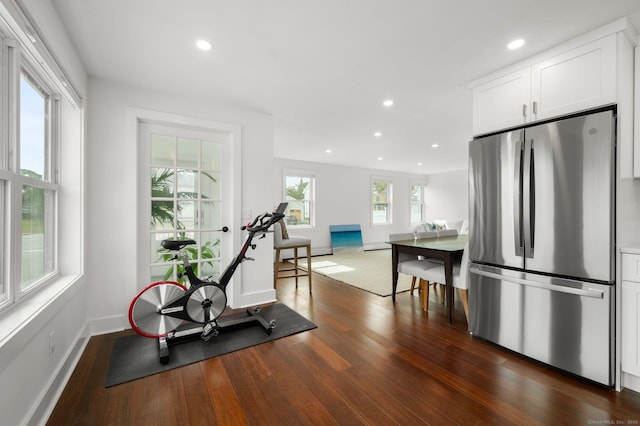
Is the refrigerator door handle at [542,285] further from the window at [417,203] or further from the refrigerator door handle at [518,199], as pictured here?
the window at [417,203]

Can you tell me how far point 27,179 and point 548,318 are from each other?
3652mm

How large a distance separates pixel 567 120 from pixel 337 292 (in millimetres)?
3102

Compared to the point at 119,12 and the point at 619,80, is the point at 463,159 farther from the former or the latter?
the point at 119,12

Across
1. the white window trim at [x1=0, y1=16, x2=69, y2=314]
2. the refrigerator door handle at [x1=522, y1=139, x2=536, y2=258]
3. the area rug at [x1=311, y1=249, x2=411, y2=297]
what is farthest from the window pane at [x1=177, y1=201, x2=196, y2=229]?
the refrigerator door handle at [x1=522, y1=139, x2=536, y2=258]

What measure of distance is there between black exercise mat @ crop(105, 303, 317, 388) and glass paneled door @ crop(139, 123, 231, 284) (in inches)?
27.4

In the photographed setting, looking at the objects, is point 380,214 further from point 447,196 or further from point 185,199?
point 185,199

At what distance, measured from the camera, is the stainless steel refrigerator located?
183 cm

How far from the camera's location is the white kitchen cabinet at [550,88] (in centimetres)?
187

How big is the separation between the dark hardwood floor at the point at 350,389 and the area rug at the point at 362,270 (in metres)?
1.66

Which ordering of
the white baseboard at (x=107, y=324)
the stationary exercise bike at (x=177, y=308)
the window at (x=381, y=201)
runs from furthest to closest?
the window at (x=381, y=201) → the white baseboard at (x=107, y=324) → the stationary exercise bike at (x=177, y=308)

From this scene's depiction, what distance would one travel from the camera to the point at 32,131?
1836mm

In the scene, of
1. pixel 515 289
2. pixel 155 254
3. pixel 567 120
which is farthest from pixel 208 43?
pixel 515 289

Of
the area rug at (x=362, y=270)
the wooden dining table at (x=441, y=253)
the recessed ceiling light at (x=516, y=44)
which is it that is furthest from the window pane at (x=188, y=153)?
the recessed ceiling light at (x=516, y=44)

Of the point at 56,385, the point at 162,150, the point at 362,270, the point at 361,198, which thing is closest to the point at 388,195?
the point at 361,198
